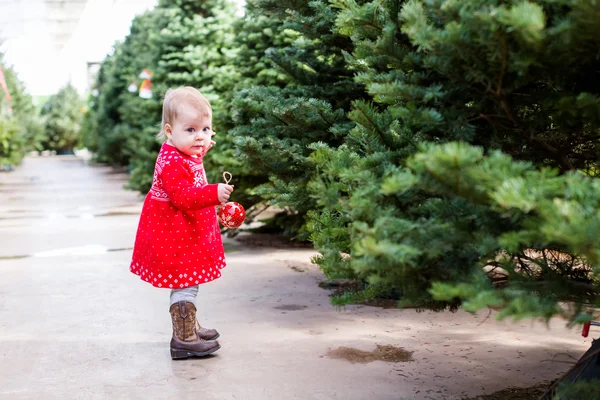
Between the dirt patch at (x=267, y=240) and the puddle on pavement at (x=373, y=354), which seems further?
the dirt patch at (x=267, y=240)

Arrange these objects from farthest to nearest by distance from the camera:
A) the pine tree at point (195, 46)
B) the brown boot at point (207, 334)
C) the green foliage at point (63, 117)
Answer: the green foliage at point (63, 117), the pine tree at point (195, 46), the brown boot at point (207, 334)

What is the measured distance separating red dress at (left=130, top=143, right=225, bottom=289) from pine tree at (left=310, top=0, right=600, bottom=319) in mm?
1174

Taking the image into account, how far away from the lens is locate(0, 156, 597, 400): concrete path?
146 inches

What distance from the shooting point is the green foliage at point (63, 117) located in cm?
5547

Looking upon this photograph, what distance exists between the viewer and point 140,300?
5875 millimetres

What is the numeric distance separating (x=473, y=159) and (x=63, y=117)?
57.2 m

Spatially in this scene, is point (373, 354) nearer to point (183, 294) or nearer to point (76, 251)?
point (183, 294)

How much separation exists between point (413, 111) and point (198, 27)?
9.95 m

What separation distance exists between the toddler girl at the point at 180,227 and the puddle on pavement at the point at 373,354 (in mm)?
740

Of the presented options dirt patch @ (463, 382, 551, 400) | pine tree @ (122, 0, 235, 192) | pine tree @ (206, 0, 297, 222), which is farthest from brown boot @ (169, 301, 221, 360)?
pine tree @ (122, 0, 235, 192)

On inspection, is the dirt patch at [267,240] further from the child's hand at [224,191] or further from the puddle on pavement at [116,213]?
the child's hand at [224,191]

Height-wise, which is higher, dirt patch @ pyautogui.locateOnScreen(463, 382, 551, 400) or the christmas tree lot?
the christmas tree lot

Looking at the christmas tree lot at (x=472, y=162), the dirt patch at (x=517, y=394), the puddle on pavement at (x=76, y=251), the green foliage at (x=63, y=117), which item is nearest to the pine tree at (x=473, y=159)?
the christmas tree lot at (x=472, y=162)

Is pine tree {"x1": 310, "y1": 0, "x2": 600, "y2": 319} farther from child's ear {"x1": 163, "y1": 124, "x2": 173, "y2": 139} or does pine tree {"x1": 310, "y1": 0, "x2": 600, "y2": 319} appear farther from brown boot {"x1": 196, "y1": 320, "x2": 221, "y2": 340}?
brown boot {"x1": 196, "y1": 320, "x2": 221, "y2": 340}
